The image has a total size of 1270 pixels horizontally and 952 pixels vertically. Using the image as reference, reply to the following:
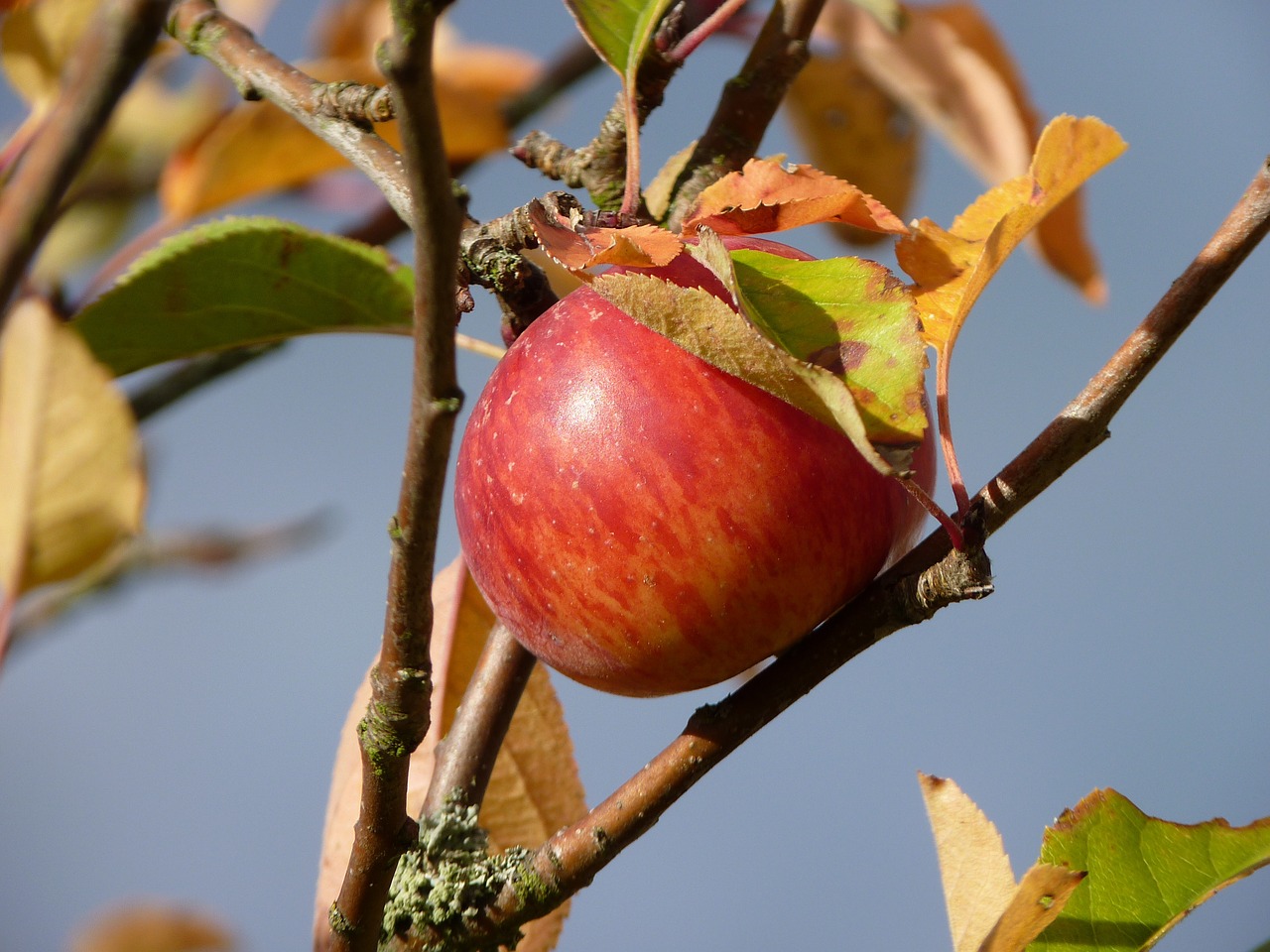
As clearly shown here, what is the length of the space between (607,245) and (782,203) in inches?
3.6

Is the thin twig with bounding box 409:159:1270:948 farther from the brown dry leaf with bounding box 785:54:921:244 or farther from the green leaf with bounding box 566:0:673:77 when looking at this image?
the brown dry leaf with bounding box 785:54:921:244

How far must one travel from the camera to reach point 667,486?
513 mm

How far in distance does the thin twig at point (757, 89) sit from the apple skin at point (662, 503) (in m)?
0.24

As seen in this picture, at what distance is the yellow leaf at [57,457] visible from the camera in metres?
0.42

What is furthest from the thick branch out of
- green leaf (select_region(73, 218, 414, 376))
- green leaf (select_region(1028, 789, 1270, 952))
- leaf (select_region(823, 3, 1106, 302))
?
leaf (select_region(823, 3, 1106, 302))

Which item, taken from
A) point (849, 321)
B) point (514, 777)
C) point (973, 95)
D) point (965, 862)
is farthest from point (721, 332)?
point (973, 95)

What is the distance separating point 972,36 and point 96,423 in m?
0.90

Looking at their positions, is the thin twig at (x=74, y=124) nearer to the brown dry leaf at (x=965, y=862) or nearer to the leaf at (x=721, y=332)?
the leaf at (x=721, y=332)

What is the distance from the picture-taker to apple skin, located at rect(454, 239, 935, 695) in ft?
1.68

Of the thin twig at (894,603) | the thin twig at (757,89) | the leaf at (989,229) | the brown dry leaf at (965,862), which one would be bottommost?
the brown dry leaf at (965,862)

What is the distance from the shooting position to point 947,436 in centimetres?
51

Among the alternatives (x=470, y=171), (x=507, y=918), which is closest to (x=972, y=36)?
(x=470, y=171)

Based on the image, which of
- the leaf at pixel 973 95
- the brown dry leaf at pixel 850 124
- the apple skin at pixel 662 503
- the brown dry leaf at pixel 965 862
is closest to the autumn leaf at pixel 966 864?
the brown dry leaf at pixel 965 862

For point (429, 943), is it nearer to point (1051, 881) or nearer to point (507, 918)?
point (507, 918)
